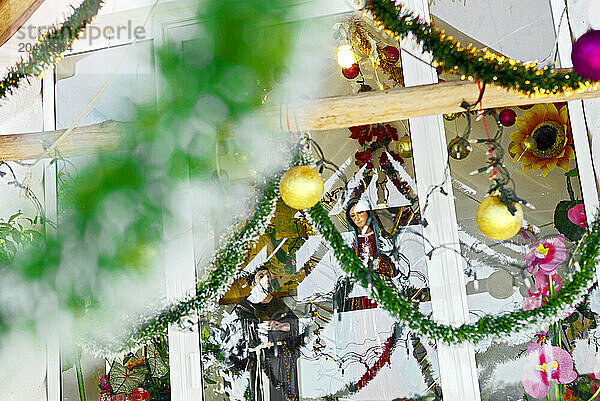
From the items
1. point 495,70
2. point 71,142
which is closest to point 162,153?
point 71,142

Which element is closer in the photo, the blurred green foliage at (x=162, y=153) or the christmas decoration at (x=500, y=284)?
the blurred green foliage at (x=162, y=153)

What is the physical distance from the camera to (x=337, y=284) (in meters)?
2.15

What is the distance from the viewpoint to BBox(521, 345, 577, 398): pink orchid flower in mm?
1962

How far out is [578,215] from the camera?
206cm

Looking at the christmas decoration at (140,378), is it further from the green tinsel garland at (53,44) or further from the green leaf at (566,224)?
the green leaf at (566,224)

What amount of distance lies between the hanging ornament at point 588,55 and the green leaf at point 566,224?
2.43ft

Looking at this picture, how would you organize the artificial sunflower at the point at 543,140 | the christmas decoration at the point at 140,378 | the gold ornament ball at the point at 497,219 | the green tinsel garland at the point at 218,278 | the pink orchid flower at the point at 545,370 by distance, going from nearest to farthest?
the gold ornament ball at the point at 497,219 → the green tinsel garland at the point at 218,278 → the pink orchid flower at the point at 545,370 → the artificial sunflower at the point at 543,140 → the christmas decoration at the point at 140,378

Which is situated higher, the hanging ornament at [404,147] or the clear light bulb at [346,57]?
the clear light bulb at [346,57]

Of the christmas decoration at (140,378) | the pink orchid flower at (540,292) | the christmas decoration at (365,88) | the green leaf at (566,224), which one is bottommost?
the christmas decoration at (140,378)

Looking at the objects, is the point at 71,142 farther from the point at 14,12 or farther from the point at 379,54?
the point at 379,54

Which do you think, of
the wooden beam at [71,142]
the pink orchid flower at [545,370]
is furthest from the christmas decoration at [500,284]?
the wooden beam at [71,142]

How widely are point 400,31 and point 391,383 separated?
1.23 m

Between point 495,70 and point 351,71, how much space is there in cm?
87

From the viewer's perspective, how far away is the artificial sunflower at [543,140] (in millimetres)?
2105
